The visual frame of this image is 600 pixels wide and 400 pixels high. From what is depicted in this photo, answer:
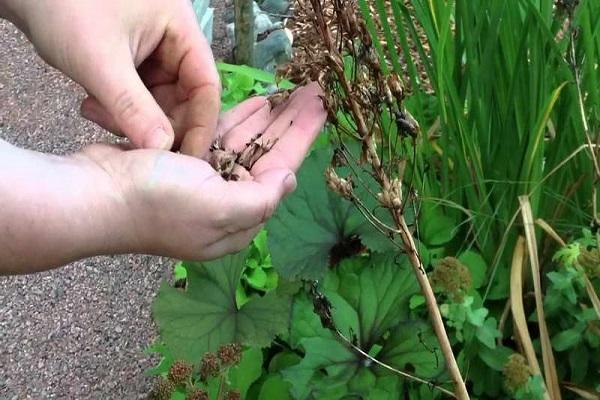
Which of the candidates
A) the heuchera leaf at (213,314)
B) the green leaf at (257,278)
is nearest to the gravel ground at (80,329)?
the green leaf at (257,278)

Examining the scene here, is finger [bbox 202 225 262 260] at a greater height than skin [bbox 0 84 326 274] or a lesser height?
lesser

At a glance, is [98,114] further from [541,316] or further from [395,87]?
[541,316]

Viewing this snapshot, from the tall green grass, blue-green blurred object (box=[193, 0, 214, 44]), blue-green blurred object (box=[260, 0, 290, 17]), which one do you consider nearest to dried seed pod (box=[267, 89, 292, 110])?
the tall green grass

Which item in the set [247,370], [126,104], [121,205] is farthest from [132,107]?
[247,370]

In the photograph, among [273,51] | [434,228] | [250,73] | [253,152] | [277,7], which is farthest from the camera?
[277,7]

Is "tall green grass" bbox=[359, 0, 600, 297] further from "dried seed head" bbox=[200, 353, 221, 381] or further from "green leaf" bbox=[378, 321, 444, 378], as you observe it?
"dried seed head" bbox=[200, 353, 221, 381]

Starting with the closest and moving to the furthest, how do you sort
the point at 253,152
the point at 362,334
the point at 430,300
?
the point at 430,300 → the point at 253,152 → the point at 362,334
